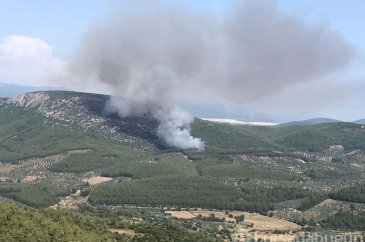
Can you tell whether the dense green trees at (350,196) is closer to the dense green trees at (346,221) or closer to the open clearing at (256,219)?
the dense green trees at (346,221)


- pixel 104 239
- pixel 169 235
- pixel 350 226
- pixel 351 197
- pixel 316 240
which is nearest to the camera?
pixel 104 239

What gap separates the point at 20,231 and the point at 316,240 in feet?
216

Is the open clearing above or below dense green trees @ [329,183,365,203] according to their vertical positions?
below

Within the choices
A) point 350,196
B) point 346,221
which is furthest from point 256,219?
point 350,196

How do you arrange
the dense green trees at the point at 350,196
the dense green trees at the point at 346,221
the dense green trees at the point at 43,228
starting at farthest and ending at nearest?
the dense green trees at the point at 350,196 < the dense green trees at the point at 346,221 < the dense green trees at the point at 43,228

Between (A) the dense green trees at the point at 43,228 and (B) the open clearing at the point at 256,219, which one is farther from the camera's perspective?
(B) the open clearing at the point at 256,219

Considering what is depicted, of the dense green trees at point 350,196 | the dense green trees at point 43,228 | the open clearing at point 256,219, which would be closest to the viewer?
the dense green trees at point 43,228

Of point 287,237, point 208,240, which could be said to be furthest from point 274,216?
point 208,240

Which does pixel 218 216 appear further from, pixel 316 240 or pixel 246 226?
pixel 316 240

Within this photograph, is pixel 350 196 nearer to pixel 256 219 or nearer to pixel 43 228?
pixel 256 219

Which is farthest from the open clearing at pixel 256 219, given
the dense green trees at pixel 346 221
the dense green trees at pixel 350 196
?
the dense green trees at pixel 350 196

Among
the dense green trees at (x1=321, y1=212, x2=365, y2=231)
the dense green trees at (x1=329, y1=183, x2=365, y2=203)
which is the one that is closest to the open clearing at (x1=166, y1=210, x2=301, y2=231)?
the dense green trees at (x1=321, y1=212, x2=365, y2=231)

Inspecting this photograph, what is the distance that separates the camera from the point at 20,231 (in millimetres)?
89438

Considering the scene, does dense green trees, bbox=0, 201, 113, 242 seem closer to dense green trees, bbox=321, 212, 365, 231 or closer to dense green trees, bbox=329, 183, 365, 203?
dense green trees, bbox=321, 212, 365, 231
